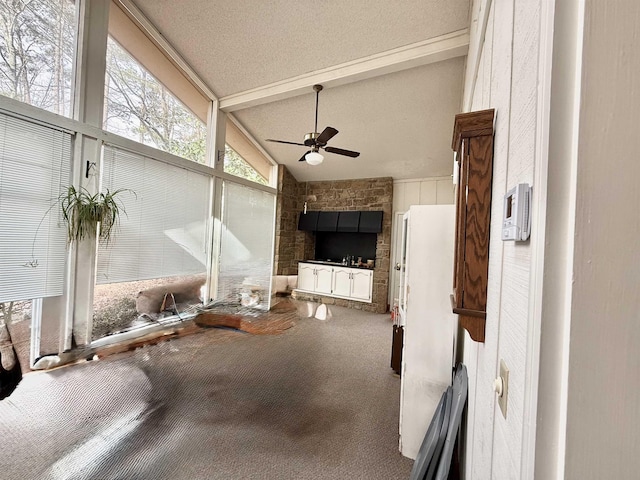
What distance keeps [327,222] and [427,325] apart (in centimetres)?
434

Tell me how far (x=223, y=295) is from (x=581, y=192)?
186 inches

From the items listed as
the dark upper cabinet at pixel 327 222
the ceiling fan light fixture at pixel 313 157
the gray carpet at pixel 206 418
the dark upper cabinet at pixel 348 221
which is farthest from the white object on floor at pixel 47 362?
the dark upper cabinet at pixel 348 221

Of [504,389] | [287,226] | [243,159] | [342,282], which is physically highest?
[243,159]

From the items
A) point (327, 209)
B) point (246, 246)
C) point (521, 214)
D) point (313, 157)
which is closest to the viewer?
point (521, 214)

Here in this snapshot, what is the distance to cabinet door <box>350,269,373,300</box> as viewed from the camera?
5488 millimetres

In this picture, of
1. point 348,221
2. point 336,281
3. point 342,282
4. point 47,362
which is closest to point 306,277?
point 336,281

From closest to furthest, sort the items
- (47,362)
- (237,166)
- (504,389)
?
(504,389) < (47,362) < (237,166)

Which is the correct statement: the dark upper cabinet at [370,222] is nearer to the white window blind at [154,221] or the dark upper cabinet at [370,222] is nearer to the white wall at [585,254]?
the white window blind at [154,221]

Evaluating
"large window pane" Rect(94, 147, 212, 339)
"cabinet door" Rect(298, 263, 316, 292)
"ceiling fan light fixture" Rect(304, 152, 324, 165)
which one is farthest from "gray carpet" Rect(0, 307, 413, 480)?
"cabinet door" Rect(298, 263, 316, 292)

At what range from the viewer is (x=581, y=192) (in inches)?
14.3

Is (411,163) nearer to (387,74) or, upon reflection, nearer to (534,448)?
(387,74)

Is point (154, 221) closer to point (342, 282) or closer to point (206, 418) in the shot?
point (206, 418)

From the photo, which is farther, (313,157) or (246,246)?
(246,246)

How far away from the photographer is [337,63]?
3.29 meters
